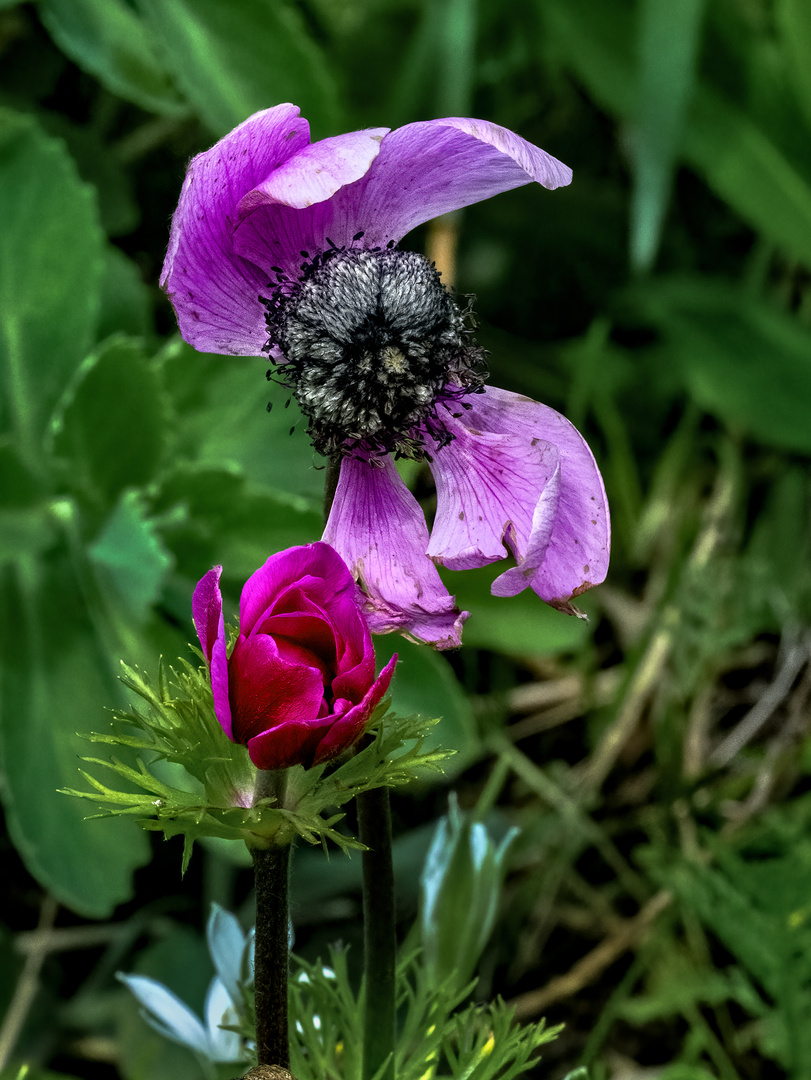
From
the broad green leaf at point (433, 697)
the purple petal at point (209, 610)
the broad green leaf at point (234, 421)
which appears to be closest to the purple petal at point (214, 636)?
the purple petal at point (209, 610)

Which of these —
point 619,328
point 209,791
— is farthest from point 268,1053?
point 619,328

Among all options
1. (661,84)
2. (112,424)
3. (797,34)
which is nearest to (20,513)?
(112,424)

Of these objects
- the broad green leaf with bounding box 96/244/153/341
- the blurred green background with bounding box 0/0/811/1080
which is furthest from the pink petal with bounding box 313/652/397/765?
the broad green leaf with bounding box 96/244/153/341

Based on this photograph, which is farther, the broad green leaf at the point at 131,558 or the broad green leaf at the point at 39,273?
the broad green leaf at the point at 39,273

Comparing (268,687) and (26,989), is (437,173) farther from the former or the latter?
(26,989)

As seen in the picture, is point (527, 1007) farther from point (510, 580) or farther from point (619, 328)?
point (619, 328)

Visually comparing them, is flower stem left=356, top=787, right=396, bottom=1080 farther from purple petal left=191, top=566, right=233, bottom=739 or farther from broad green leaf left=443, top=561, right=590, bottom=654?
broad green leaf left=443, top=561, right=590, bottom=654

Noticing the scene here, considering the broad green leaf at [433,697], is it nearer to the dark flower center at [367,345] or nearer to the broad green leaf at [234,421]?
the broad green leaf at [234,421]
